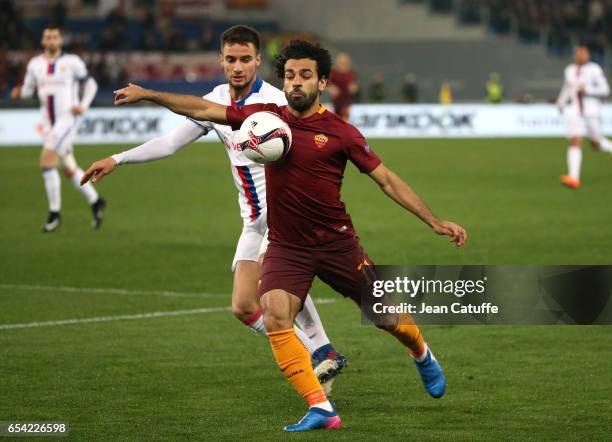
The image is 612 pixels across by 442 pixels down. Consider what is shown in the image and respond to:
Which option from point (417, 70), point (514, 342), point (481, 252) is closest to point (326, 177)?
point (514, 342)

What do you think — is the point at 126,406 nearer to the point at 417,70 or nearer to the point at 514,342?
the point at 514,342

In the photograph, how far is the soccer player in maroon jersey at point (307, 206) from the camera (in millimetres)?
6766

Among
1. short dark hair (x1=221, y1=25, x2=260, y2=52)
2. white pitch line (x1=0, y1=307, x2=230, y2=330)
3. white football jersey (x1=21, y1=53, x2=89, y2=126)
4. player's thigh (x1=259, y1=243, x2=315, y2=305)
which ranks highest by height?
short dark hair (x1=221, y1=25, x2=260, y2=52)

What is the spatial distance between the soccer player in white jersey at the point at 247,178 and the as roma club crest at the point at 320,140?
99 cm

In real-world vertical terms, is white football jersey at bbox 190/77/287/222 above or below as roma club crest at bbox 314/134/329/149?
below

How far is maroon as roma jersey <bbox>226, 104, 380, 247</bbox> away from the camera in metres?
6.80

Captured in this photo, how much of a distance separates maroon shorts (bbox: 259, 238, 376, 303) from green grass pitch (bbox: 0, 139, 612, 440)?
771 millimetres

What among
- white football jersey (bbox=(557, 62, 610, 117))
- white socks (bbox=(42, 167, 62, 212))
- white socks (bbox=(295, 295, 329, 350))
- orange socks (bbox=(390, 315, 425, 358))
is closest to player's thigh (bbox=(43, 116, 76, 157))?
white socks (bbox=(42, 167, 62, 212))

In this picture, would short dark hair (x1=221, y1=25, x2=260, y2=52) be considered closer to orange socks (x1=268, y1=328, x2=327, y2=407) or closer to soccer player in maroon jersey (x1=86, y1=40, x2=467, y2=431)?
soccer player in maroon jersey (x1=86, y1=40, x2=467, y2=431)

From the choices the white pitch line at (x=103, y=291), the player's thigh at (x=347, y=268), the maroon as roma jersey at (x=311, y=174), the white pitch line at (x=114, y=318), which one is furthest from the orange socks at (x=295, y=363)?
the white pitch line at (x=103, y=291)

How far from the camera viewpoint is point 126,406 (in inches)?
293

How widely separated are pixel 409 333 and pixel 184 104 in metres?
1.79

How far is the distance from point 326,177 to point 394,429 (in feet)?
4.65

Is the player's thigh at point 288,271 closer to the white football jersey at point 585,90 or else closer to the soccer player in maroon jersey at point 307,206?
the soccer player in maroon jersey at point 307,206
